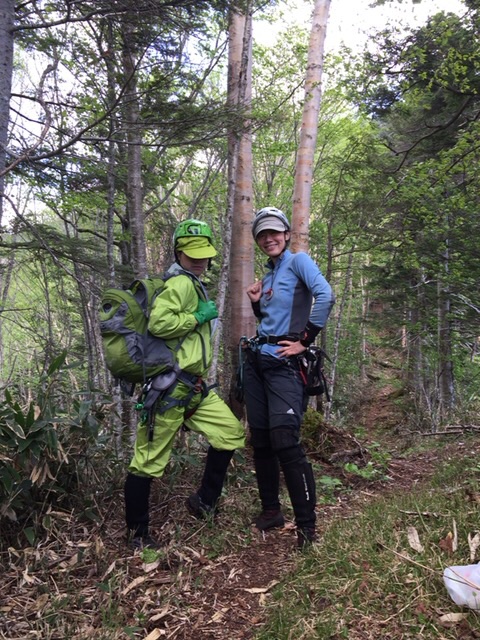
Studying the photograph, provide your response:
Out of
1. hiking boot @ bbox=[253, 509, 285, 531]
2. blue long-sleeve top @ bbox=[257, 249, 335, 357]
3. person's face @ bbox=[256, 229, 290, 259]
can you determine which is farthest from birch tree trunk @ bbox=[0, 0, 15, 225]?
hiking boot @ bbox=[253, 509, 285, 531]

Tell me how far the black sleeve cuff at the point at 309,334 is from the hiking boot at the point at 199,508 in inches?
60.6

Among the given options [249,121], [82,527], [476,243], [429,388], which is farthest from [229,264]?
[429,388]

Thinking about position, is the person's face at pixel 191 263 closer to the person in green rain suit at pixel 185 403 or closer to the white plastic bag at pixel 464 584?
the person in green rain suit at pixel 185 403

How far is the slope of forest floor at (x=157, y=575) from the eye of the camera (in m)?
2.39

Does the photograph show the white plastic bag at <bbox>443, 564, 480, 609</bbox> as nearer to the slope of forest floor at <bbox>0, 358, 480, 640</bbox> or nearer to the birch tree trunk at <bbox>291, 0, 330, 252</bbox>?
Result: the slope of forest floor at <bbox>0, 358, 480, 640</bbox>

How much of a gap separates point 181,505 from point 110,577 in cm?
99

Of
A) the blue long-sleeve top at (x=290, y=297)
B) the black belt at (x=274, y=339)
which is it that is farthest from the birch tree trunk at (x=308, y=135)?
the black belt at (x=274, y=339)

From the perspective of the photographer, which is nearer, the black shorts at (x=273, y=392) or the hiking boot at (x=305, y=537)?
the hiking boot at (x=305, y=537)

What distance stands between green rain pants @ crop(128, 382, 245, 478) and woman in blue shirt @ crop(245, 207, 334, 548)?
196 millimetres

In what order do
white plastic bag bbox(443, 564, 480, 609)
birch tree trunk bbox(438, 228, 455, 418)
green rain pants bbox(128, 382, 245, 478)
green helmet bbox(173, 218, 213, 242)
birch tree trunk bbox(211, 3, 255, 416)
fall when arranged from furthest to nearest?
birch tree trunk bbox(438, 228, 455, 418), birch tree trunk bbox(211, 3, 255, 416), green helmet bbox(173, 218, 213, 242), green rain pants bbox(128, 382, 245, 478), white plastic bag bbox(443, 564, 480, 609)

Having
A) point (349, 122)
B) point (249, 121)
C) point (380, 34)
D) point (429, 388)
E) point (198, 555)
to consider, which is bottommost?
point (429, 388)

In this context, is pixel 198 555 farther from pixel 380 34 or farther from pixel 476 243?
pixel 380 34

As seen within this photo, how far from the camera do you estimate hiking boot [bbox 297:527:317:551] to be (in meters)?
3.00

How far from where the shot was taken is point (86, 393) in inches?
141
